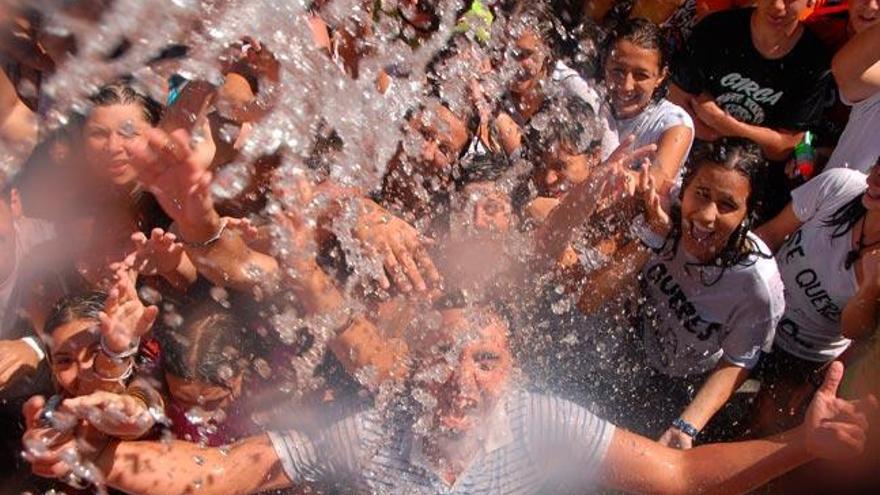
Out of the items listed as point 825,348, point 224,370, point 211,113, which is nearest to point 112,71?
point 211,113

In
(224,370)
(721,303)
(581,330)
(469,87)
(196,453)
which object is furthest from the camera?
(469,87)

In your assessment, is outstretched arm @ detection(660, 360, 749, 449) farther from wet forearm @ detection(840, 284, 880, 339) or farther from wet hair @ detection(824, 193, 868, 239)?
wet hair @ detection(824, 193, 868, 239)

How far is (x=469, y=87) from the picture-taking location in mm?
3131

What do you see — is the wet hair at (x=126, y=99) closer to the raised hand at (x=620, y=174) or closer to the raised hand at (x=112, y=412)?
the raised hand at (x=112, y=412)

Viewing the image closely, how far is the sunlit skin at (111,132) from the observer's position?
2338 mm

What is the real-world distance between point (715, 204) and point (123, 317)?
5.01 feet

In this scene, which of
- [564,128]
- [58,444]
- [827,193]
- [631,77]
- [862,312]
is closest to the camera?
[58,444]

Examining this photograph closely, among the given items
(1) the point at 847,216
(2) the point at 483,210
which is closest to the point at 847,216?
(1) the point at 847,216

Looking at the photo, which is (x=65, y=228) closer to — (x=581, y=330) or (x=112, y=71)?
(x=112, y=71)

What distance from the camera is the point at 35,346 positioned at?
2426 mm

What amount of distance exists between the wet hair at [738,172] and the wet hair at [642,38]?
550mm

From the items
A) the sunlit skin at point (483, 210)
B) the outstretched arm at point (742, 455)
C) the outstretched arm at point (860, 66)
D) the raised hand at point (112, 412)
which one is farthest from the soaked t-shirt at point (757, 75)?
the raised hand at point (112, 412)

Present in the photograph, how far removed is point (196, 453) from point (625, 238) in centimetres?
132

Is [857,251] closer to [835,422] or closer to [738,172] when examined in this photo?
[738,172]
